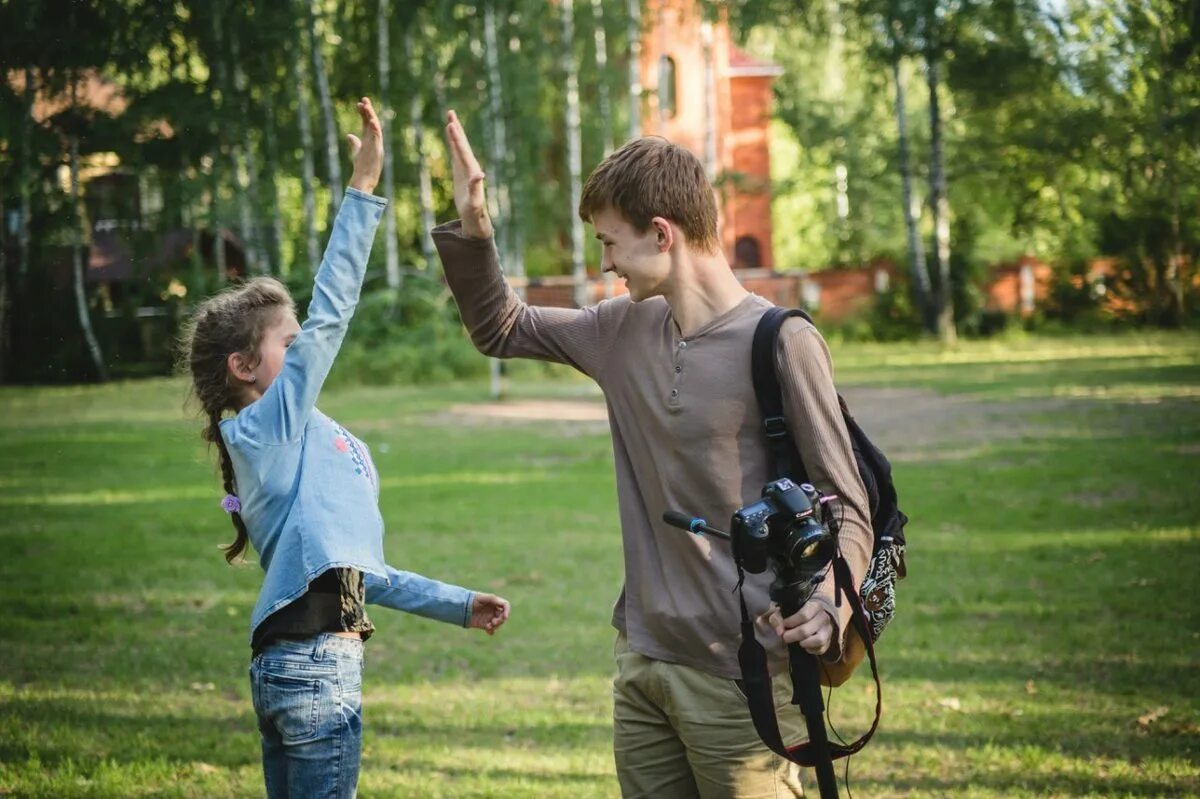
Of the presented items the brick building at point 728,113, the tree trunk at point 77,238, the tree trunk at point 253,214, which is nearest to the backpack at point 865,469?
the tree trunk at point 77,238

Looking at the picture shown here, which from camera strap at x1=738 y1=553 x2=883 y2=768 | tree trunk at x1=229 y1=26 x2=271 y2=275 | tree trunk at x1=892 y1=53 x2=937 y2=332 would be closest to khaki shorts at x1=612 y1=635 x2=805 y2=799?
camera strap at x1=738 y1=553 x2=883 y2=768

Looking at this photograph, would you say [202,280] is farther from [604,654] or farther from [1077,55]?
[1077,55]

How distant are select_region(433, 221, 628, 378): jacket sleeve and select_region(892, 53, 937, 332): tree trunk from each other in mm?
34776

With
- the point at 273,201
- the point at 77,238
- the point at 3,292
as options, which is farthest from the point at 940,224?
the point at 3,292

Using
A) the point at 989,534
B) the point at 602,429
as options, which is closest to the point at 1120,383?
the point at 602,429

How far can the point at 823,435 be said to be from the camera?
116 inches

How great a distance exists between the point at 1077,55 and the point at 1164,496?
2013 centimetres

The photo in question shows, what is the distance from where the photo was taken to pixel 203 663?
7730mm

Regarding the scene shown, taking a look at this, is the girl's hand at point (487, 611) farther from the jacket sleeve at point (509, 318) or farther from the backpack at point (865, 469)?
the backpack at point (865, 469)

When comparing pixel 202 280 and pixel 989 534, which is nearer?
pixel 989 534

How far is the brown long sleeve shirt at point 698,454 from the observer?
9.74ft

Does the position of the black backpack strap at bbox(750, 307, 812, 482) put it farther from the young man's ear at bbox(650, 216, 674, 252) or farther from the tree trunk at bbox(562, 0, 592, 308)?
the tree trunk at bbox(562, 0, 592, 308)

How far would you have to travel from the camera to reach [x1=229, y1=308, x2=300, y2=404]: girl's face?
3539 mm

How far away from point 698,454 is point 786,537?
0.40 metres
